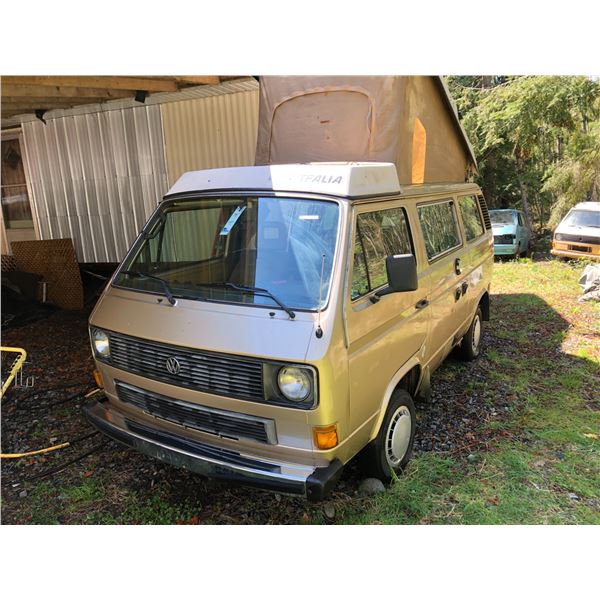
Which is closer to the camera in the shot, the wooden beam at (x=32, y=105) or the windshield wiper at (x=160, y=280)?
the windshield wiper at (x=160, y=280)

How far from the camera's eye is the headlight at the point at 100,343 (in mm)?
3305

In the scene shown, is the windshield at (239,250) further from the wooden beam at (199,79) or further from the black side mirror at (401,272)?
the wooden beam at (199,79)

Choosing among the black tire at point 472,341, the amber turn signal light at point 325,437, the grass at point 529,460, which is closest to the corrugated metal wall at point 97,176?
the black tire at point 472,341

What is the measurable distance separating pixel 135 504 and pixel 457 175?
555cm

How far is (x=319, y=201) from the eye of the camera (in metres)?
3.03

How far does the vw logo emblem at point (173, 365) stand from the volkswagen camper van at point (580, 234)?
38.3ft

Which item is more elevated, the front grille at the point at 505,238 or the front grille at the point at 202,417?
the front grille at the point at 202,417

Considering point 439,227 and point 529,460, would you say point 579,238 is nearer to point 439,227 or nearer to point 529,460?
point 439,227

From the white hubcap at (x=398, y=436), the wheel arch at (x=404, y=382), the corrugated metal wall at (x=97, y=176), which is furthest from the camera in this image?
the corrugated metal wall at (x=97, y=176)

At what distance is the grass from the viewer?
10.7ft

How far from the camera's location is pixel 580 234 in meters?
11.7

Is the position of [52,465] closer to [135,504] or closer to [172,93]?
[135,504]

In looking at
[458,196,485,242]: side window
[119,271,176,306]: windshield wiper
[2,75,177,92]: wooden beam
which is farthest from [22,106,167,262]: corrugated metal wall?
[119,271,176,306]: windshield wiper

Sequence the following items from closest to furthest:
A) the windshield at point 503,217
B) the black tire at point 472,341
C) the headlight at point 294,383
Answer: the headlight at point 294,383, the black tire at point 472,341, the windshield at point 503,217
